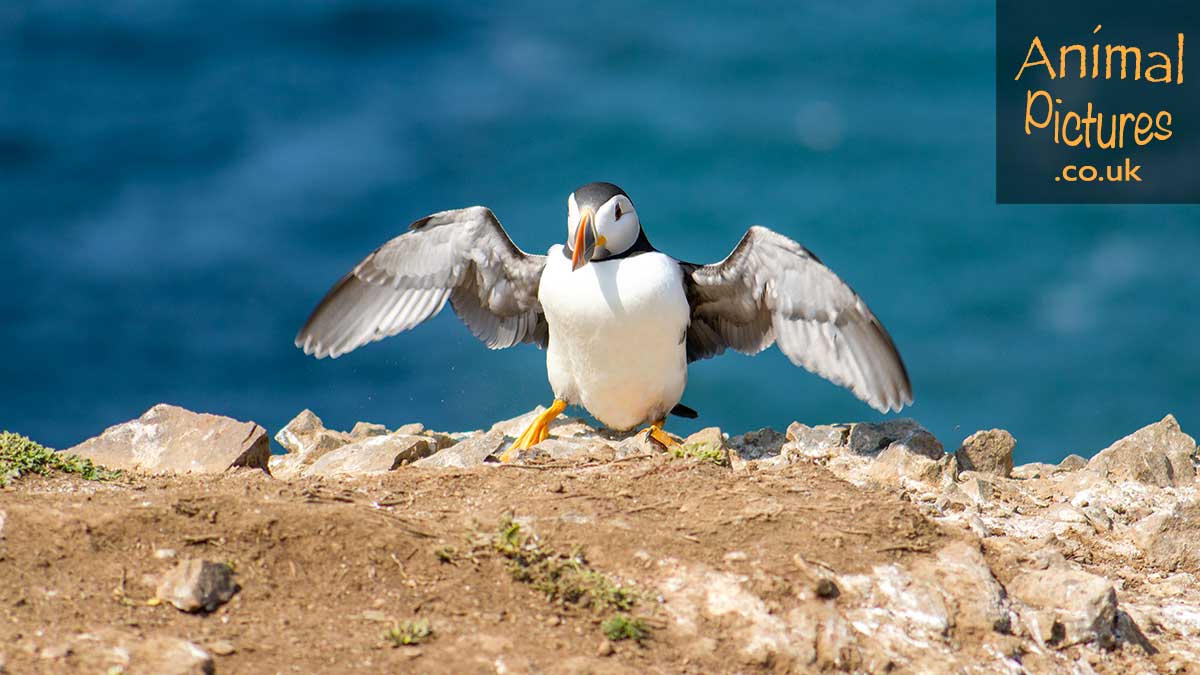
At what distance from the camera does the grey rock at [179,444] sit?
8992 millimetres

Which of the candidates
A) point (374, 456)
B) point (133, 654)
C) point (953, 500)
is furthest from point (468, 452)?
point (133, 654)

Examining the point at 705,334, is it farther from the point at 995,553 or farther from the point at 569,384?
the point at 995,553

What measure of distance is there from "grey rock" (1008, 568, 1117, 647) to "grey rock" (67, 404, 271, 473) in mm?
5237

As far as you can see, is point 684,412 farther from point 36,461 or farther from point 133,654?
point 133,654

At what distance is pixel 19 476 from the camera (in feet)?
23.8

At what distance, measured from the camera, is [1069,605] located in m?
6.61

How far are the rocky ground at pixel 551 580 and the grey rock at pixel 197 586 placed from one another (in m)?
0.01

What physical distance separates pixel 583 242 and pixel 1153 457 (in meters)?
4.74

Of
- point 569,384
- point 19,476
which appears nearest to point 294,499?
point 19,476

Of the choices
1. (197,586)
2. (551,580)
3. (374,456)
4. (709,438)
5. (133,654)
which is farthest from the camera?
(374,456)

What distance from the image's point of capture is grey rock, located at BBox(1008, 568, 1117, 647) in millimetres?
6516

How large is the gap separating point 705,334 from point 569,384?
52.7 inches

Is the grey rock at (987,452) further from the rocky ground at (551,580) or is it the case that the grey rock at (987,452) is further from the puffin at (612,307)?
the rocky ground at (551,580)

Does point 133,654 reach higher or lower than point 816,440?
lower
